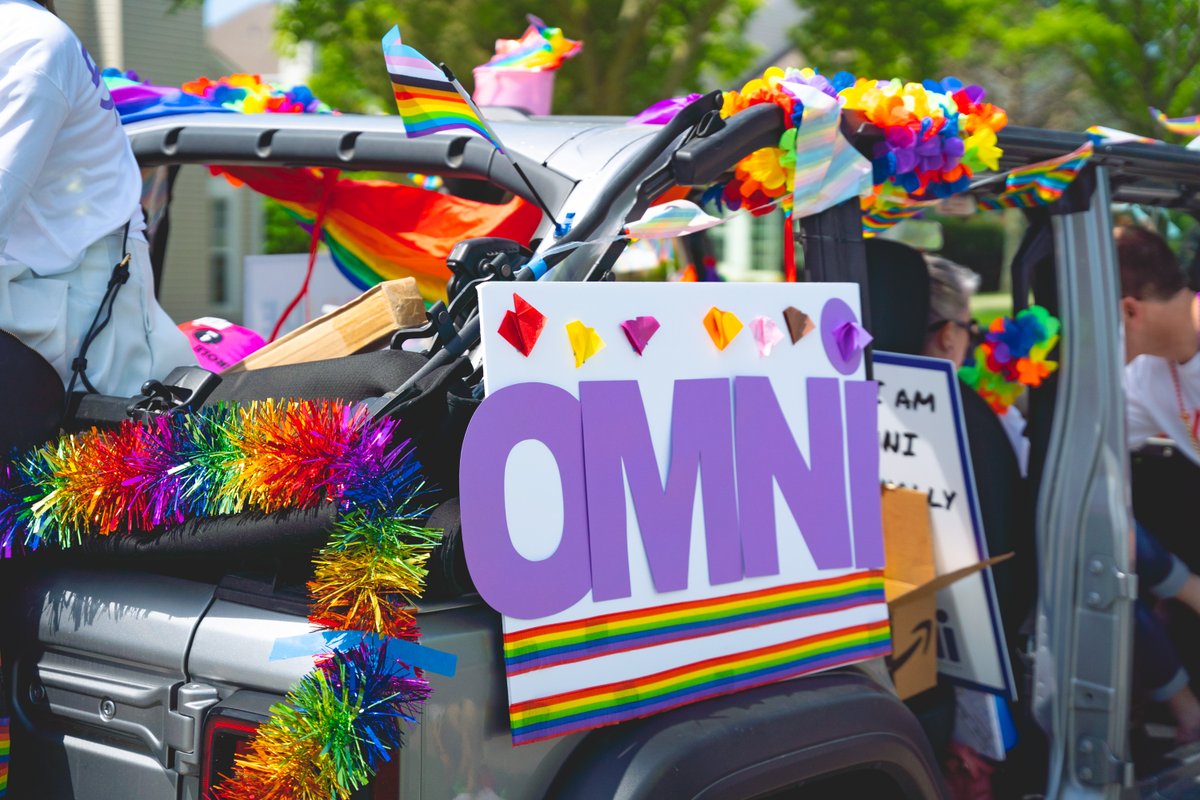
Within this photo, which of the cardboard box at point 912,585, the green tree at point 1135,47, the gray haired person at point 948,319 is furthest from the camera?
the green tree at point 1135,47

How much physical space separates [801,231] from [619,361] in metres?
0.65

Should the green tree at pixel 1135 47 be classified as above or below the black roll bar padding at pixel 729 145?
above

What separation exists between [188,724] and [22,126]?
3.50 ft

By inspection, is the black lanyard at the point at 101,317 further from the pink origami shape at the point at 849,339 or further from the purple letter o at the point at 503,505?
the pink origami shape at the point at 849,339

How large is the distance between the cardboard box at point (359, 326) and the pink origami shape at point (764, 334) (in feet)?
2.24

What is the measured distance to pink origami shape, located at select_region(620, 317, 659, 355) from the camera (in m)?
1.91

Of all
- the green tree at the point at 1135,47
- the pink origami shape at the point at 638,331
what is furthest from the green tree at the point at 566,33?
the pink origami shape at the point at 638,331

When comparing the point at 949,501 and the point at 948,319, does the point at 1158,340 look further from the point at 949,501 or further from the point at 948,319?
the point at 949,501

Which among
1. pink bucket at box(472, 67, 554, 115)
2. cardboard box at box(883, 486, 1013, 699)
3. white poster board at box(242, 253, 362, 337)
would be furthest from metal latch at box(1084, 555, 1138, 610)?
white poster board at box(242, 253, 362, 337)

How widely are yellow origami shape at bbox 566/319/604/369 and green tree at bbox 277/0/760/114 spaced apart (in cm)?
1192

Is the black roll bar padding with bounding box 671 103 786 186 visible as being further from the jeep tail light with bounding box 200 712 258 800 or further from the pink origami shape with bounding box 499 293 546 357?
the jeep tail light with bounding box 200 712 258 800

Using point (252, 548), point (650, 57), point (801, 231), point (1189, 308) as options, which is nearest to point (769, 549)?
point (801, 231)

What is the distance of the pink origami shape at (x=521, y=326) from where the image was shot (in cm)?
177

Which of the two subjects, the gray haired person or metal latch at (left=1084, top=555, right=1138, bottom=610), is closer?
metal latch at (left=1084, top=555, right=1138, bottom=610)
